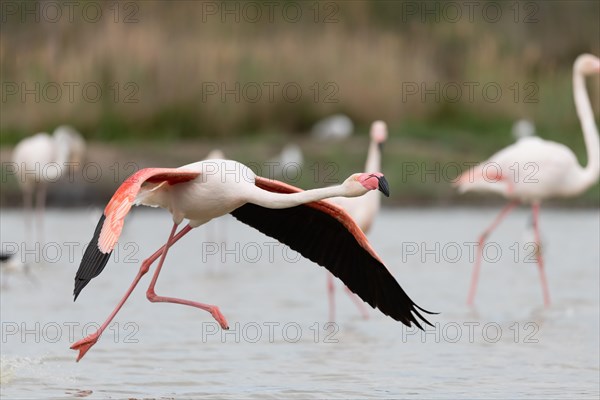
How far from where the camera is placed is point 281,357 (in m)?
8.37

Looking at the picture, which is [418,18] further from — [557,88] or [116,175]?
[116,175]

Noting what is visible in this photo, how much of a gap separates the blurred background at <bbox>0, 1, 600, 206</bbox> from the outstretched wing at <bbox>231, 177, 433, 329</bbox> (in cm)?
899

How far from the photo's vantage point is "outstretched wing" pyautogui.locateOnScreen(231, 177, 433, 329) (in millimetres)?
7031

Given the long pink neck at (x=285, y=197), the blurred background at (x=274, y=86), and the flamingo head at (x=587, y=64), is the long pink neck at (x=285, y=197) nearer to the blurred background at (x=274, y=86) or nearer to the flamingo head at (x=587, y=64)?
the flamingo head at (x=587, y=64)

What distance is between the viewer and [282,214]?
7.43 metres

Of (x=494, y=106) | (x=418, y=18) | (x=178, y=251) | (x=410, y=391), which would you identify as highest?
(x=418, y=18)

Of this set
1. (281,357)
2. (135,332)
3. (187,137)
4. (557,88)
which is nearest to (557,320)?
(281,357)

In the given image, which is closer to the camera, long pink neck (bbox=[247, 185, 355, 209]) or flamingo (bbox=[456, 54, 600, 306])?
long pink neck (bbox=[247, 185, 355, 209])

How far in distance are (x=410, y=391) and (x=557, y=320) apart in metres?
2.90

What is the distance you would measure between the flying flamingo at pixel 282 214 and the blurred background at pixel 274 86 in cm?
904

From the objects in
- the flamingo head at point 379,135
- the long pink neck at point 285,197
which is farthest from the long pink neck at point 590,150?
the long pink neck at point 285,197

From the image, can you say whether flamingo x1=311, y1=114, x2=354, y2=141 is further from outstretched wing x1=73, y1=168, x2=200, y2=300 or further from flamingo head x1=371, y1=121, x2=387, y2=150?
outstretched wing x1=73, y1=168, x2=200, y2=300

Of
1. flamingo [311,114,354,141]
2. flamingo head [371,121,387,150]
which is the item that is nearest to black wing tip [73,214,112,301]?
flamingo head [371,121,387,150]

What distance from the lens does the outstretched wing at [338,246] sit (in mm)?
7031
